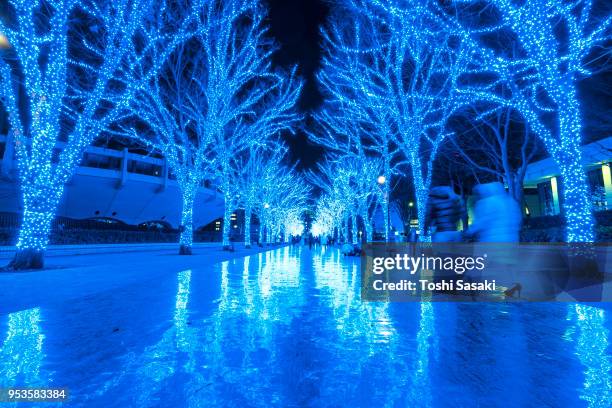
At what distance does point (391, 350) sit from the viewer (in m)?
3.57

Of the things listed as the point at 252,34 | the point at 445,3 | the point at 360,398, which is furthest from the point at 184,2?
the point at 360,398

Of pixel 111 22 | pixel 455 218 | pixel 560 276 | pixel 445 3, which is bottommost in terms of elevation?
pixel 560 276

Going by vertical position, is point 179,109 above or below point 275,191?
above

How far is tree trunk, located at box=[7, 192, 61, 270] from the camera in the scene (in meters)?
10.3

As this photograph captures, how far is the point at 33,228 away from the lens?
10.4 meters

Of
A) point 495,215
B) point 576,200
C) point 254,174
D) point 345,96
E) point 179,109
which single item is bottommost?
point 495,215

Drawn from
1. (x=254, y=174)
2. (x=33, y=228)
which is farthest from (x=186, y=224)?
(x=254, y=174)

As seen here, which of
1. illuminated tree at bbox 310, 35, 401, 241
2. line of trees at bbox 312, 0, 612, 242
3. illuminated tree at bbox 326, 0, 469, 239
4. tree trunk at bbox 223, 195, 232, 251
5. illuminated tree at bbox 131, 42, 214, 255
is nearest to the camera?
line of trees at bbox 312, 0, 612, 242

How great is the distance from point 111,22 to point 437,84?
1433 centimetres

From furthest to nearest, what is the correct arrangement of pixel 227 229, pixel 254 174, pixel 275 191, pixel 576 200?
pixel 275 191 → pixel 254 174 → pixel 227 229 → pixel 576 200

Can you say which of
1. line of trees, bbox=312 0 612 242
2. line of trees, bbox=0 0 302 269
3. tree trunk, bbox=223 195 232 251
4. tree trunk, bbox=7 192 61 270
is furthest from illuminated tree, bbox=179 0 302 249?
tree trunk, bbox=7 192 61 270

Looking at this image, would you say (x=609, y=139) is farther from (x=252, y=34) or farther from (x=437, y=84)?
(x=252, y=34)

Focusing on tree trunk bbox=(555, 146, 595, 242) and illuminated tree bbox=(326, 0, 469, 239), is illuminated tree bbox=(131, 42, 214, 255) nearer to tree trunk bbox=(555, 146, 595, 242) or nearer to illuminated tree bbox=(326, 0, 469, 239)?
illuminated tree bbox=(326, 0, 469, 239)

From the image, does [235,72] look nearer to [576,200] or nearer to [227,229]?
[227,229]
